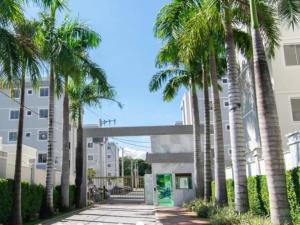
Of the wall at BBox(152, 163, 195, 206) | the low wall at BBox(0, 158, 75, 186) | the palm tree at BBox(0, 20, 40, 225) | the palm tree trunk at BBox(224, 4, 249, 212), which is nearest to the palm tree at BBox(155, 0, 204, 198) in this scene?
the palm tree trunk at BBox(224, 4, 249, 212)

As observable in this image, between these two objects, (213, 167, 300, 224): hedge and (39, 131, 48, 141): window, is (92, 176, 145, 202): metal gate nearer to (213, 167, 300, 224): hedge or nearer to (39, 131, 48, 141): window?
(39, 131, 48, 141): window

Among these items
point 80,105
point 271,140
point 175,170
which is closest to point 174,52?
point 271,140

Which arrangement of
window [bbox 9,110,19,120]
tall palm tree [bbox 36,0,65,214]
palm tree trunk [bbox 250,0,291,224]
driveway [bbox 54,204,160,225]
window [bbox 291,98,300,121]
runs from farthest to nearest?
window [bbox 9,110,19,120]
window [bbox 291,98,300,121]
tall palm tree [bbox 36,0,65,214]
driveway [bbox 54,204,160,225]
palm tree trunk [bbox 250,0,291,224]

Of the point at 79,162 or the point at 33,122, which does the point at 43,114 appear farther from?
the point at 79,162

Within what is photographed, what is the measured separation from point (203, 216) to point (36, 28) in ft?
40.2

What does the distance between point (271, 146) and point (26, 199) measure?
540 inches

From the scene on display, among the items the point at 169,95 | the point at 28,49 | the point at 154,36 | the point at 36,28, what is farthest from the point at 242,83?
the point at 28,49

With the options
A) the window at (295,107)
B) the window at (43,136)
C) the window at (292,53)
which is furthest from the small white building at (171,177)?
the window at (43,136)

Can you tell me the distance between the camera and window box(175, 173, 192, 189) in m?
31.1

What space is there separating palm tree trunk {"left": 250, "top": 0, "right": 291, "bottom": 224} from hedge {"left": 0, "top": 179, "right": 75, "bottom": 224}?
11862mm

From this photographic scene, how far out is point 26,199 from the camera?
760 inches

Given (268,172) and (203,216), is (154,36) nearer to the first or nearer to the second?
(203,216)

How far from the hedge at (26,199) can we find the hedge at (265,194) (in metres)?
10.6

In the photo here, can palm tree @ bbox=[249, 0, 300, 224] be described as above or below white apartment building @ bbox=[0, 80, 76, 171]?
below
